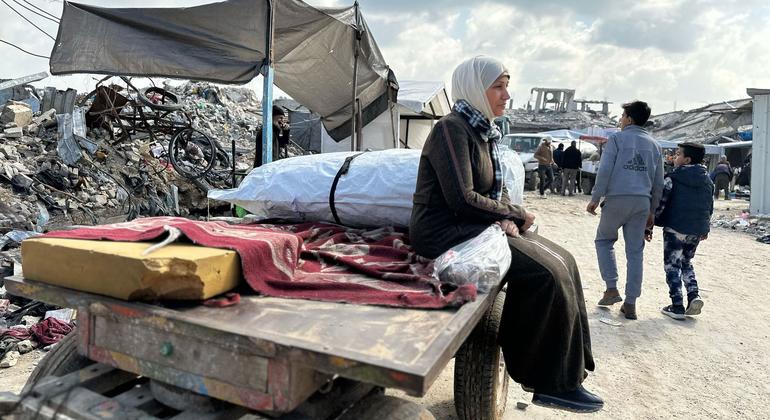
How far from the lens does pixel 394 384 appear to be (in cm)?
127

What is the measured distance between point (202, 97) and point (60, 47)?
14.7 metres

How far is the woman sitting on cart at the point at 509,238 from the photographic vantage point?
2227mm

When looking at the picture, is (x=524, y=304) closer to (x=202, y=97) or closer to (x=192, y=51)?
(x=192, y=51)

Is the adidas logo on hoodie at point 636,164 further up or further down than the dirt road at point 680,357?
further up

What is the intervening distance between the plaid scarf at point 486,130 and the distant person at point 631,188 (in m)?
2.46

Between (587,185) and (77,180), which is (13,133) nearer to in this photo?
(77,180)

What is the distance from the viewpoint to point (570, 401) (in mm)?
2324

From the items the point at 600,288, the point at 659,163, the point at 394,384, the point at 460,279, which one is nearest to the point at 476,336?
the point at 460,279

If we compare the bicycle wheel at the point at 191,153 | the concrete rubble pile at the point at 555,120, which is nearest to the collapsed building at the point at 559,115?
the concrete rubble pile at the point at 555,120

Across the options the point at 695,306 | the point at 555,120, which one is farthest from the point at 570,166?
the point at 555,120

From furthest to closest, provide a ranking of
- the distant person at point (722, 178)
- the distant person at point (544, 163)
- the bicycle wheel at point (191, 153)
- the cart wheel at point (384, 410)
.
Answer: the distant person at point (722, 178) < the distant person at point (544, 163) < the bicycle wheel at point (191, 153) < the cart wheel at point (384, 410)

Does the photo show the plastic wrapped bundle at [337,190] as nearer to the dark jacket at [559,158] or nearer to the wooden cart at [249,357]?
the wooden cart at [249,357]

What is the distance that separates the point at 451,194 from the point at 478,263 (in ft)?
1.45

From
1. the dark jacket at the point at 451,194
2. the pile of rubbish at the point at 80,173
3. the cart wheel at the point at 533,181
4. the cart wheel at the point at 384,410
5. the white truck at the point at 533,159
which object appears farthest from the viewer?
the white truck at the point at 533,159
